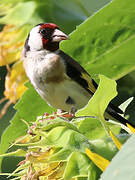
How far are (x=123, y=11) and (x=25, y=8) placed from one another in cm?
87

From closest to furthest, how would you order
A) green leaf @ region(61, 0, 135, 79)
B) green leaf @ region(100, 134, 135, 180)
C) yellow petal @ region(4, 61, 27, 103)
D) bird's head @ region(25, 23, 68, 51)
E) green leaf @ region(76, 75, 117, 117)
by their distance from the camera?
green leaf @ region(100, 134, 135, 180) < green leaf @ region(76, 75, 117, 117) < green leaf @ region(61, 0, 135, 79) < yellow petal @ region(4, 61, 27, 103) < bird's head @ region(25, 23, 68, 51)

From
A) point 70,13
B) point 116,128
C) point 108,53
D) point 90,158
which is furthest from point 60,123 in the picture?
point 70,13

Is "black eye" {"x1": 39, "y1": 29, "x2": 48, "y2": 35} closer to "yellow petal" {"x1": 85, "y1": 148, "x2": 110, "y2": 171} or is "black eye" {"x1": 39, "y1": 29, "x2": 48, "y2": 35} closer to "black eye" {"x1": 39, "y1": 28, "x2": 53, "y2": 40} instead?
"black eye" {"x1": 39, "y1": 28, "x2": 53, "y2": 40}

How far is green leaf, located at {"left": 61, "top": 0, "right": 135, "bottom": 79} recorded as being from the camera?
147cm

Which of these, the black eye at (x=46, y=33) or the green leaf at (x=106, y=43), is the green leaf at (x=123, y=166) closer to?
the green leaf at (x=106, y=43)

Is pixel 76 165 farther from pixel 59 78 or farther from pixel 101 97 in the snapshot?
pixel 59 78

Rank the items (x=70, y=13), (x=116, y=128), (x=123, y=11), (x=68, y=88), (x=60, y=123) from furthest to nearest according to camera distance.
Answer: (x=68, y=88) < (x=70, y=13) < (x=123, y=11) < (x=116, y=128) < (x=60, y=123)

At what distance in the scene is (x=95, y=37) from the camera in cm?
155

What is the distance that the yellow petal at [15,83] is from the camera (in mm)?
2280

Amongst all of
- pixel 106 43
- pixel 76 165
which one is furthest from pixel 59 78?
pixel 76 165

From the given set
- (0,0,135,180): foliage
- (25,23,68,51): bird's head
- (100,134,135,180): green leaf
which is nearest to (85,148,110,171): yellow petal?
(0,0,135,180): foliage

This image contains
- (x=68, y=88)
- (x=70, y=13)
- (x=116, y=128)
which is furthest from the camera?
(x=68, y=88)

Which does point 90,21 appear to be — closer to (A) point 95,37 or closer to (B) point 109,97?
(A) point 95,37

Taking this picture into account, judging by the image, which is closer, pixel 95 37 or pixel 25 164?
pixel 25 164
